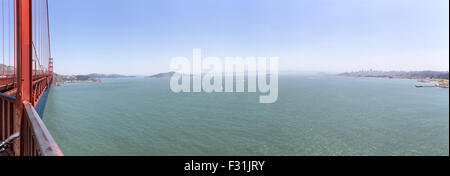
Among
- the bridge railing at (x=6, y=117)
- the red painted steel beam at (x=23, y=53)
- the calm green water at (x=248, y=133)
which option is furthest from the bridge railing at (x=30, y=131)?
the calm green water at (x=248, y=133)

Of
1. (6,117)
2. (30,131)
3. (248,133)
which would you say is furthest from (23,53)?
(248,133)

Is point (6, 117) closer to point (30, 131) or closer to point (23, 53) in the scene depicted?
point (23, 53)

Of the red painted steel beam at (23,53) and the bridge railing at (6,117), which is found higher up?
the red painted steel beam at (23,53)

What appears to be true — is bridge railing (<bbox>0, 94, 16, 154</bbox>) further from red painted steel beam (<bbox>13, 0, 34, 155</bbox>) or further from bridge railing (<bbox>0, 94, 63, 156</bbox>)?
red painted steel beam (<bbox>13, 0, 34, 155</bbox>)

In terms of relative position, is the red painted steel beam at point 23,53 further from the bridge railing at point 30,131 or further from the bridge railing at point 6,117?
the bridge railing at point 6,117

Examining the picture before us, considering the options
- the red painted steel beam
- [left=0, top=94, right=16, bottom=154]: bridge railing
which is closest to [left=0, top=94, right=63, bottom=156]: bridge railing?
[left=0, top=94, right=16, bottom=154]: bridge railing

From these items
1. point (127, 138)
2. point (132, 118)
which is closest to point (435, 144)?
point (127, 138)

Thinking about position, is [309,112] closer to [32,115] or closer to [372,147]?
[372,147]
